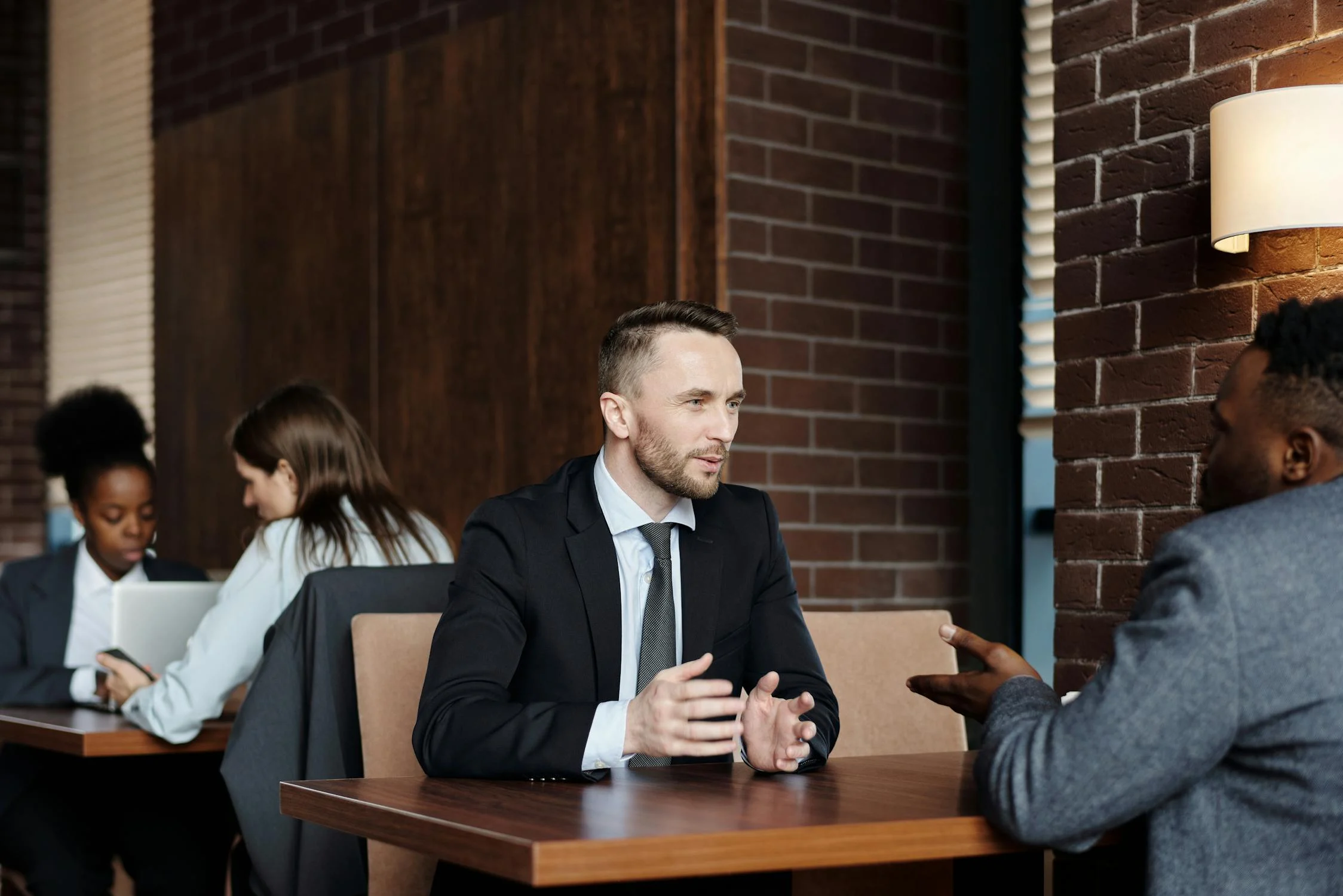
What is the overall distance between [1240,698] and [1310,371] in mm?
356

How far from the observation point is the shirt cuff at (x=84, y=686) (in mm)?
3393

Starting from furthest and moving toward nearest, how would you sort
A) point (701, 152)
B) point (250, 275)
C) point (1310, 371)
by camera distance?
point (250, 275) < point (701, 152) < point (1310, 371)

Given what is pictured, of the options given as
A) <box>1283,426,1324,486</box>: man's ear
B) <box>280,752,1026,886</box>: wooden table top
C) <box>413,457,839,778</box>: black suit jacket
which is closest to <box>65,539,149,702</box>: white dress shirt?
<box>413,457,839,778</box>: black suit jacket

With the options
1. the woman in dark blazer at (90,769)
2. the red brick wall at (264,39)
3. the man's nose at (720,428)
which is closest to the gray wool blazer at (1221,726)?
the man's nose at (720,428)

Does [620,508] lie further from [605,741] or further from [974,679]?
[974,679]

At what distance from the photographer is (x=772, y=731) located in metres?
1.93

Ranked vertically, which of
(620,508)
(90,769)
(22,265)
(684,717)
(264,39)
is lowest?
(90,769)

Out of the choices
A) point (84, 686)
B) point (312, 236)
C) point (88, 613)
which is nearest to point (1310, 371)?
point (84, 686)

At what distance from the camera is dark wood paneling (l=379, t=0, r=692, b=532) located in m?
3.83

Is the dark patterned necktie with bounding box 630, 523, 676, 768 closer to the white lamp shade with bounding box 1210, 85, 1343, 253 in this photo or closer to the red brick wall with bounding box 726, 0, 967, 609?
Answer: the white lamp shade with bounding box 1210, 85, 1343, 253

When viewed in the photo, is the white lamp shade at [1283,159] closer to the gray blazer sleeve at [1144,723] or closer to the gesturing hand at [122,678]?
the gray blazer sleeve at [1144,723]

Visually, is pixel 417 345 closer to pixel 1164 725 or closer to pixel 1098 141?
pixel 1098 141

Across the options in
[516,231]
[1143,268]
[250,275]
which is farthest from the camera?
[250,275]

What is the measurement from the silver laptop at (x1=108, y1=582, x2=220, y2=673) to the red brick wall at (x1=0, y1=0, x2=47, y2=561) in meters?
4.32
